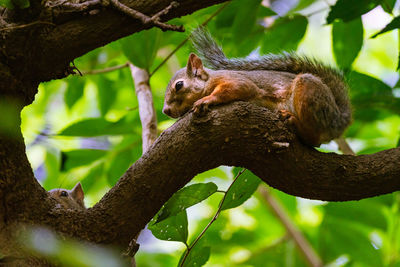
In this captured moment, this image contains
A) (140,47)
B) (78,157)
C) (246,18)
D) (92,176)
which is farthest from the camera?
(92,176)

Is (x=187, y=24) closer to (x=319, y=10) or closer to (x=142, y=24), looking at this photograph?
(x=319, y=10)

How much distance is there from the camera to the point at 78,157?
310 centimetres

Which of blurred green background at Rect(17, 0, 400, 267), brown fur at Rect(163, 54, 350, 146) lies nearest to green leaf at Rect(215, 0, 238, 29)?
blurred green background at Rect(17, 0, 400, 267)

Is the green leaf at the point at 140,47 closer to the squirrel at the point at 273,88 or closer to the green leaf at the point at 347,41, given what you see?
the squirrel at the point at 273,88

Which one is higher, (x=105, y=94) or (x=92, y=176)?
(x=105, y=94)

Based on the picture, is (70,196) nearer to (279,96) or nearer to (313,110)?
(279,96)

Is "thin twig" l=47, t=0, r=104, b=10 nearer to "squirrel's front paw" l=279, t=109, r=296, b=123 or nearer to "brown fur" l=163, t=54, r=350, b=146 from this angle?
"brown fur" l=163, t=54, r=350, b=146

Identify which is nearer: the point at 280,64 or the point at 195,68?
the point at 280,64

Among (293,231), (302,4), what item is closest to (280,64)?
(302,4)

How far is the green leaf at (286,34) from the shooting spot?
10.0 feet

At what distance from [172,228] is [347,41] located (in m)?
1.55

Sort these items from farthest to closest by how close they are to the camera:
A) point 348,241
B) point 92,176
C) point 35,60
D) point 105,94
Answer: point 105,94, point 348,241, point 92,176, point 35,60

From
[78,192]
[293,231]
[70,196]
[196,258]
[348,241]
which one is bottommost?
[293,231]

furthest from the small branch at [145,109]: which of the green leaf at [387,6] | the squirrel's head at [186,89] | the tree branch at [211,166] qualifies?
the green leaf at [387,6]
